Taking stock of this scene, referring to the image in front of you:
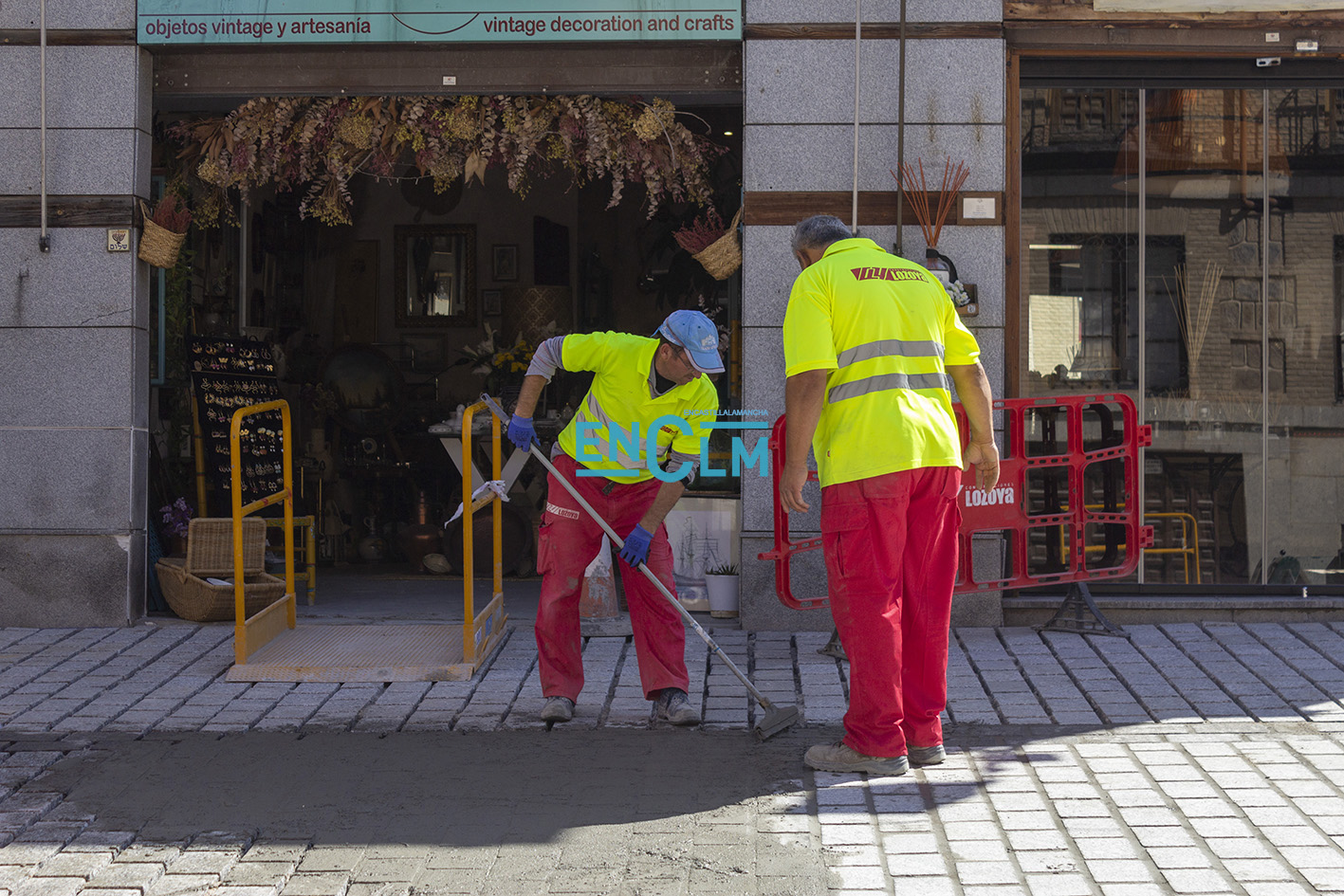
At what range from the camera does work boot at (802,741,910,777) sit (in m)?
4.73

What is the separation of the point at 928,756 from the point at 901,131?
3.96 m

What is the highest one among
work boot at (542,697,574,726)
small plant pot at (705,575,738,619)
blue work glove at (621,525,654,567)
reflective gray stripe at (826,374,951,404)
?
reflective gray stripe at (826,374,951,404)

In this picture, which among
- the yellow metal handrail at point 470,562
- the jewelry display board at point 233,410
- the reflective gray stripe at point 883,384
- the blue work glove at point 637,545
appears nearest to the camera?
the reflective gray stripe at point 883,384

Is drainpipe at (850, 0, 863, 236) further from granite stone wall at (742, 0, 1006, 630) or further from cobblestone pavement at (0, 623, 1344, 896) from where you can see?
cobblestone pavement at (0, 623, 1344, 896)

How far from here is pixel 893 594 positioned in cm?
483

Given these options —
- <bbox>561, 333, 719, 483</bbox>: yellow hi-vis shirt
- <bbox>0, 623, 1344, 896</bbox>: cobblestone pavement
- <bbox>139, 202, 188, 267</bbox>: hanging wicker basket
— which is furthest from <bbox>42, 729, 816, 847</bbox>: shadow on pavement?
<bbox>139, 202, 188, 267</bbox>: hanging wicker basket

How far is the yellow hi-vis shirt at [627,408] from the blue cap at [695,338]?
0.63 feet

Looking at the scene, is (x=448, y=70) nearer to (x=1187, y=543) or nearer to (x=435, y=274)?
(x=435, y=274)

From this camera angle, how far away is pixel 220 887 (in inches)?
148

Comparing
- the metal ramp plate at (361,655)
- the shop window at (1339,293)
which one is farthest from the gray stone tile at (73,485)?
the shop window at (1339,293)

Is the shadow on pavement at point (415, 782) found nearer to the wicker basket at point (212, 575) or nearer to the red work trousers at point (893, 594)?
the red work trousers at point (893, 594)

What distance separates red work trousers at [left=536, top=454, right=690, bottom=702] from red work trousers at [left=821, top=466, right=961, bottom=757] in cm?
88

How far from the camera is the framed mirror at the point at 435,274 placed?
39.5 feet

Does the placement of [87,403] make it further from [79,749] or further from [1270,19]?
[1270,19]
